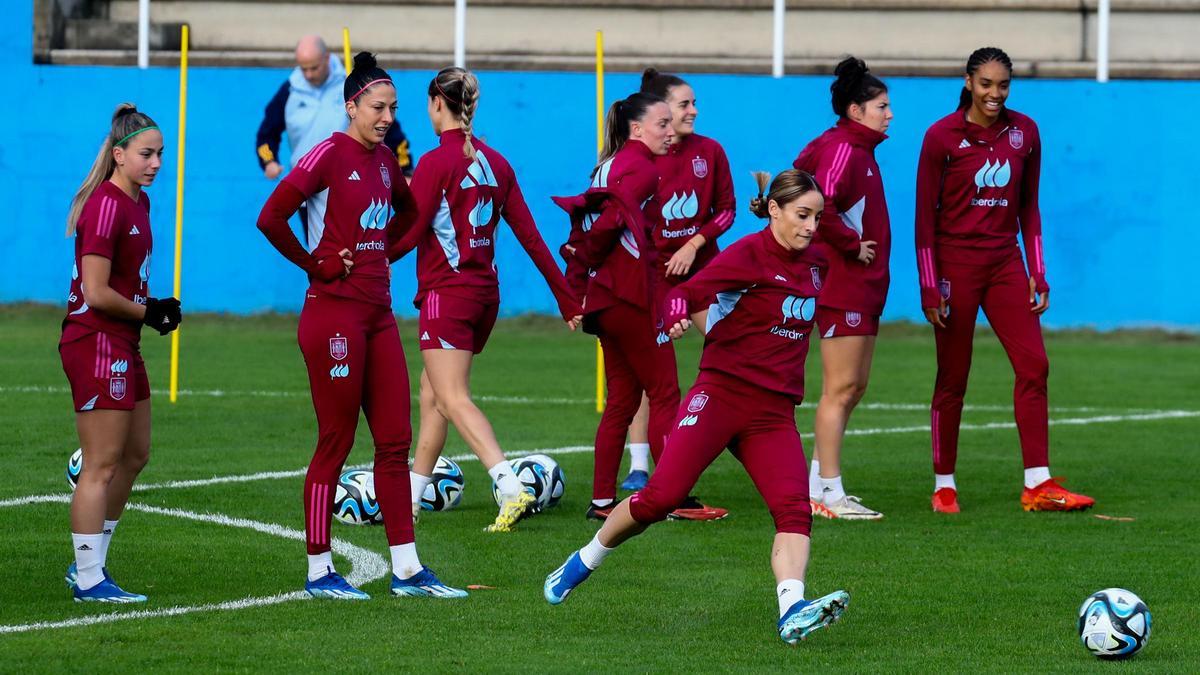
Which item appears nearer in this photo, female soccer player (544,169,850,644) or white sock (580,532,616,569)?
female soccer player (544,169,850,644)

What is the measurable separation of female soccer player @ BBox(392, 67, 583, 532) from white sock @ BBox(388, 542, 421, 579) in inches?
64.5

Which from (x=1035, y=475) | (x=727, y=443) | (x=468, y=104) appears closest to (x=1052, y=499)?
(x=1035, y=475)

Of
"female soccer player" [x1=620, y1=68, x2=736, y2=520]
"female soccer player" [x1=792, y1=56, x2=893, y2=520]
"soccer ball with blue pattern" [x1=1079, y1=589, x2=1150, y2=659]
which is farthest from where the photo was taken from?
"female soccer player" [x1=620, y1=68, x2=736, y2=520]

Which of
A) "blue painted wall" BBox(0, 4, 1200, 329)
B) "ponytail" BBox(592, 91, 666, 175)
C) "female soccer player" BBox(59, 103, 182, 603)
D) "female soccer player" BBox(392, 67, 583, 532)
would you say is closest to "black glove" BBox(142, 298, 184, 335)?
"female soccer player" BBox(59, 103, 182, 603)

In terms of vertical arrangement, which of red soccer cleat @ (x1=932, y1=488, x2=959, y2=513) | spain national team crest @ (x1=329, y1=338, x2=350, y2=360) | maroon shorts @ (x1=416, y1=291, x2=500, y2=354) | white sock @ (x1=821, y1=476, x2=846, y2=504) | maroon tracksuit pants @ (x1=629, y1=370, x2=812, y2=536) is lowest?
red soccer cleat @ (x1=932, y1=488, x2=959, y2=513)

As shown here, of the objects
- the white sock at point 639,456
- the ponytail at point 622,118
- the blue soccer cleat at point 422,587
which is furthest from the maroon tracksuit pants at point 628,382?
the blue soccer cleat at point 422,587

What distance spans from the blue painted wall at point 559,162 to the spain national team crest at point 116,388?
13.3 meters

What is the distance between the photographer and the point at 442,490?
9844 mm

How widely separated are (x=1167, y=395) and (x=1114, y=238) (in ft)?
17.2

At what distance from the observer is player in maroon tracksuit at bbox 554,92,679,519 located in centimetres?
941

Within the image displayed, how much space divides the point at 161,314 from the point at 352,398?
787 mm

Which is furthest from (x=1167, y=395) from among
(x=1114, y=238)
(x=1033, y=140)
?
(x=1033, y=140)

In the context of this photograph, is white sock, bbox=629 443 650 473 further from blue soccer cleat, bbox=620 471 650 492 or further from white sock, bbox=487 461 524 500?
white sock, bbox=487 461 524 500

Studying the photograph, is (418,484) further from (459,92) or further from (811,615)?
(811,615)
